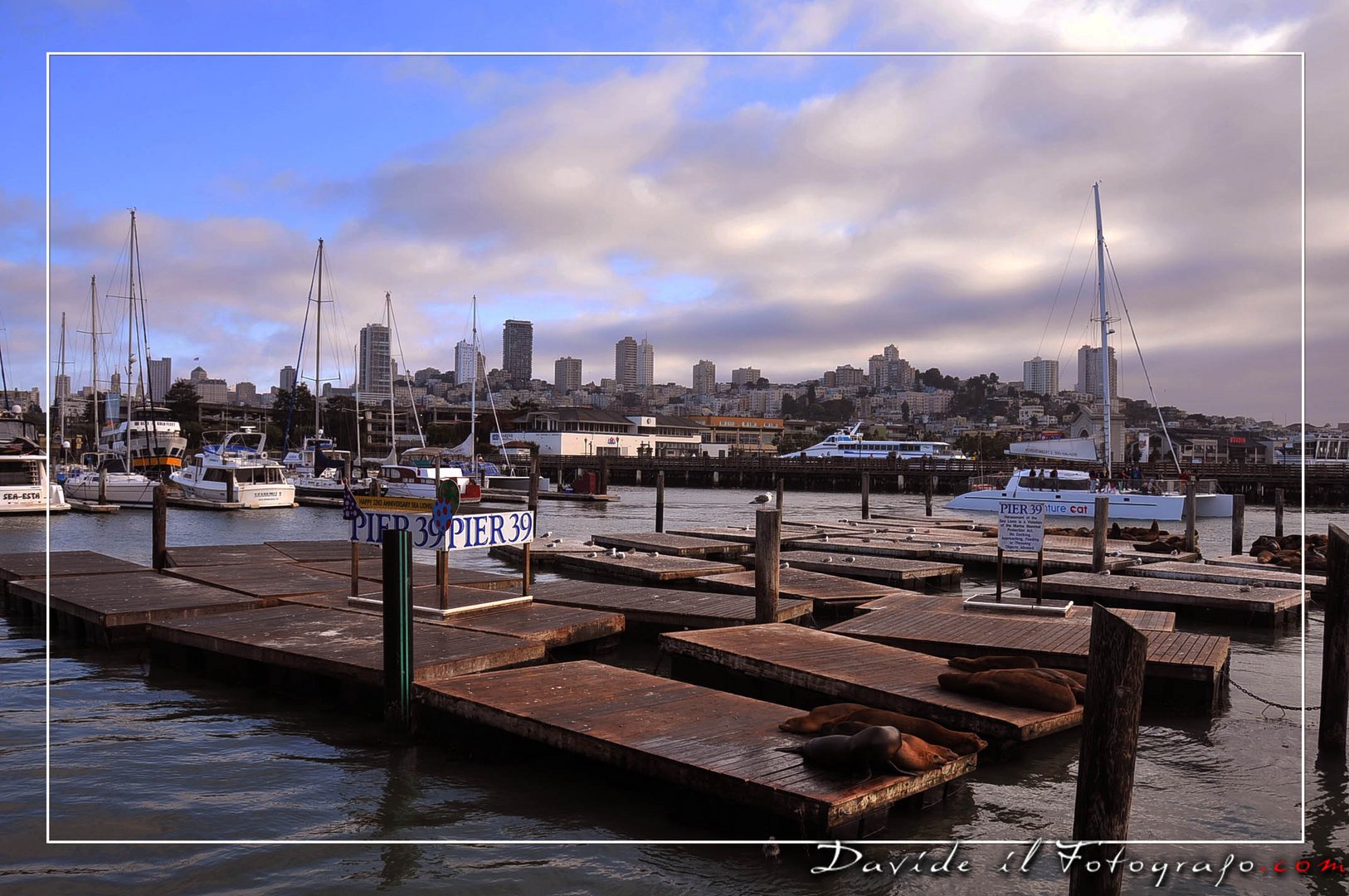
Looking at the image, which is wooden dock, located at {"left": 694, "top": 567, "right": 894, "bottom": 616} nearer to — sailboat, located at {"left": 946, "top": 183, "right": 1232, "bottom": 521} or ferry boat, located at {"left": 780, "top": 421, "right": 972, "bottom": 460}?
sailboat, located at {"left": 946, "top": 183, "right": 1232, "bottom": 521}

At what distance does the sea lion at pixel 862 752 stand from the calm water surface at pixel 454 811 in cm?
53

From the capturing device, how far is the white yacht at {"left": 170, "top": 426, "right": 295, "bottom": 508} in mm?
44344

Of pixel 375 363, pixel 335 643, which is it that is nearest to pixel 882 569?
pixel 335 643

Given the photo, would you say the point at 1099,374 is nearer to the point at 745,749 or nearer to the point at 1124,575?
the point at 1124,575

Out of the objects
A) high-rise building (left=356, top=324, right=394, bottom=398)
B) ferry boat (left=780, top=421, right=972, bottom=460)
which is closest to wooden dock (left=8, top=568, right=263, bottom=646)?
high-rise building (left=356, top=324, right=394, bottom=398)

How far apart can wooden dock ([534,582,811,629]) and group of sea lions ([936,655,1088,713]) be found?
444 centimetres

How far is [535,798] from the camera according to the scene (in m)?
7.51

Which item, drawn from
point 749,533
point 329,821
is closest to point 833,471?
point 749,533

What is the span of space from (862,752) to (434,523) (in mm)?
5999

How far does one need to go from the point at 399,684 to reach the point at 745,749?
3.48 meters

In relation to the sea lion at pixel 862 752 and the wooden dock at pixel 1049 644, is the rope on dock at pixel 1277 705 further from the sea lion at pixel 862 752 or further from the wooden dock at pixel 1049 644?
the sea lion at pixel 862 752

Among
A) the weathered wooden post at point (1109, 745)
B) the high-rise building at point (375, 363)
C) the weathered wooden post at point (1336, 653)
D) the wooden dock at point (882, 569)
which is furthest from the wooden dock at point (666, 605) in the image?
the high-rise building at point (375, 363)

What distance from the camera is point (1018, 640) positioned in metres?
11.0

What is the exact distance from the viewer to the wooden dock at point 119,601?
39.9 feet
